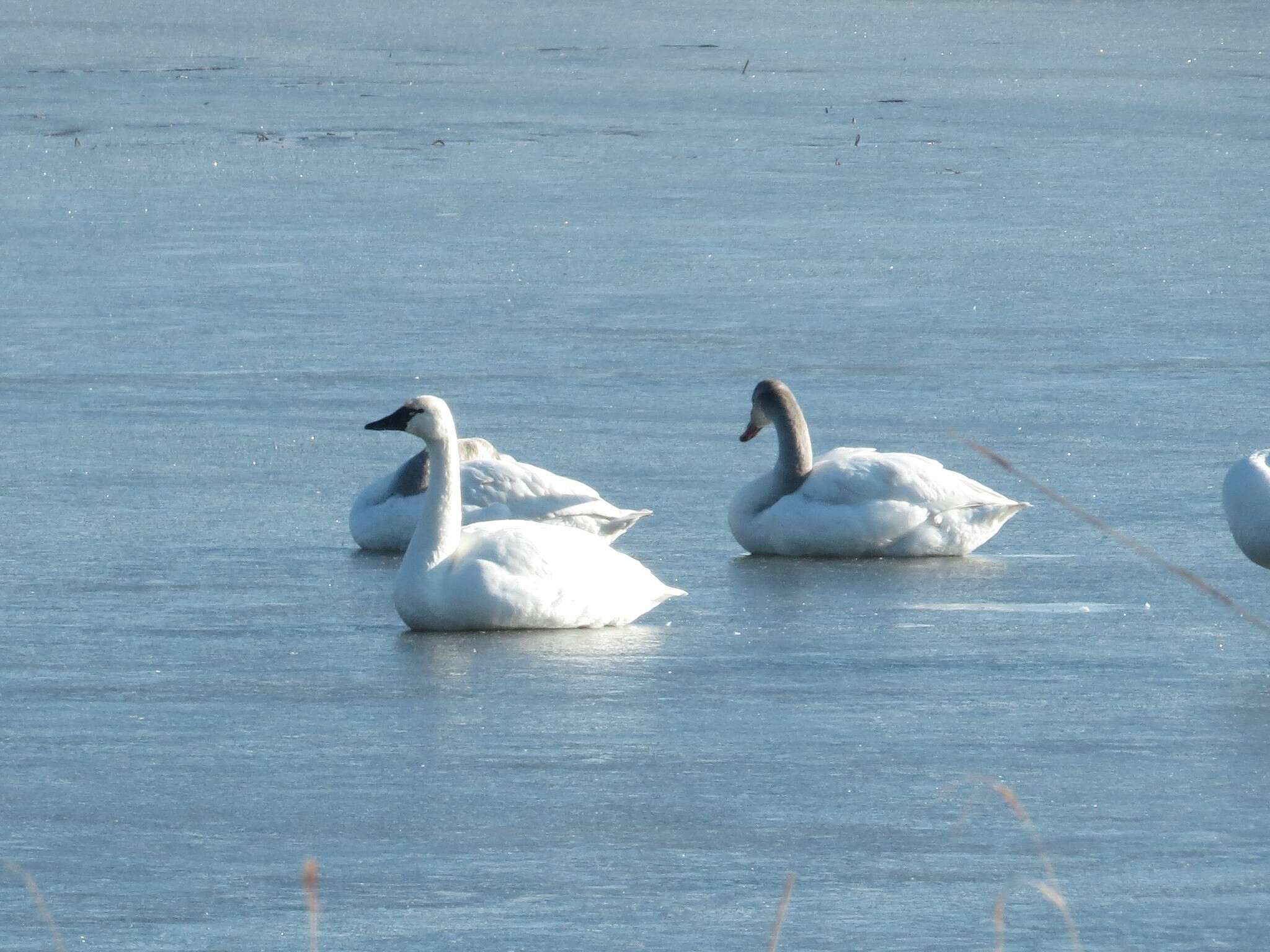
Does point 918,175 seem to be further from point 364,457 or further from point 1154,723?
point 1154,723

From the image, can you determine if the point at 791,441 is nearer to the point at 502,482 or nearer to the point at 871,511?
the point at 871,511

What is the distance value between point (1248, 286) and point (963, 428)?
5.39 metres

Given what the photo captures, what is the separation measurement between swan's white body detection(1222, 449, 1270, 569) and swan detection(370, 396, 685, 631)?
1.83 metres

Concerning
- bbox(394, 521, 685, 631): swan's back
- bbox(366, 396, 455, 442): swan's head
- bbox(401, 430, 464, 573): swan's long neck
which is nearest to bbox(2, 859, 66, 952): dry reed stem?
bbox(394, 521, 685, 631): swan's back

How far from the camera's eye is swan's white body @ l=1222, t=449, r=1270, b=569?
8.72 meters

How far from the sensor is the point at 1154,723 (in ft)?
23.7

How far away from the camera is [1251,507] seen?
8766 millimetres

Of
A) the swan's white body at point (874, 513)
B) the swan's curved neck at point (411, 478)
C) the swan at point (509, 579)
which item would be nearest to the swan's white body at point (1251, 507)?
the swan's white body at point (874, 513)

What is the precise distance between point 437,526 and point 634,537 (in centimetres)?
173

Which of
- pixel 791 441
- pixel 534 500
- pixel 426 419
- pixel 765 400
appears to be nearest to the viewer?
pixel 426 419

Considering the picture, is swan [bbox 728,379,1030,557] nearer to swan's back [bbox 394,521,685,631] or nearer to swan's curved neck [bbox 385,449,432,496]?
swan's curved neck [bbox 385,449,432,496]

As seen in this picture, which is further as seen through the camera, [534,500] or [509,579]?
[534,500]

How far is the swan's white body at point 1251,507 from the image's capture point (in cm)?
872

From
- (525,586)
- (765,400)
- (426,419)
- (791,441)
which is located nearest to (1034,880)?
(525,586)
